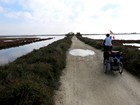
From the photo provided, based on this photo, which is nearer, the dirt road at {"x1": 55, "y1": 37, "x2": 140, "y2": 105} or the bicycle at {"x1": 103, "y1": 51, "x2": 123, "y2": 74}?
the dirt road at {"x1": 55, "y1": 37, "x2": 140, "y2": 105}

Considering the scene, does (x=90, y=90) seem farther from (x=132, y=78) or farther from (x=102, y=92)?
(x=132, y=78)

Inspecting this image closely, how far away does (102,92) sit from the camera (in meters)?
9.22

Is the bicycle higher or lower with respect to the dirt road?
higher

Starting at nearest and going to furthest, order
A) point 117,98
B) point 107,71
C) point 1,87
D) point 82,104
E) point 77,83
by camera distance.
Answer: point 1,87 → point 82,104 → point 117,98 → point 77,83 → point 107,71

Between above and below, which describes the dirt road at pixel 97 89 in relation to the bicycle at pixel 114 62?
below

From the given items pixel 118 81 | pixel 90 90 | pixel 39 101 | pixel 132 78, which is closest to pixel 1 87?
pixel 39 101

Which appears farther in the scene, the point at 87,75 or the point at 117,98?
the point at 87,75

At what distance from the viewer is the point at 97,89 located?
31.7 feet

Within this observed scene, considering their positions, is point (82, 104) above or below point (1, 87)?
below

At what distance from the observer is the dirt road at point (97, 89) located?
8.25 meters

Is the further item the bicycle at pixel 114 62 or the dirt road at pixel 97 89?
the bicycle at pixel 114 62

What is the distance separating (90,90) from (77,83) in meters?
1.25

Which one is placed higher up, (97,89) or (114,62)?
(114,62)

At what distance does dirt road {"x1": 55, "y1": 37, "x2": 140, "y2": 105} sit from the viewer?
825 centimetres
